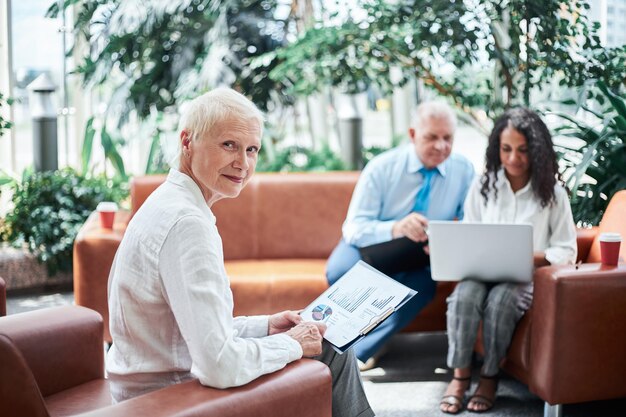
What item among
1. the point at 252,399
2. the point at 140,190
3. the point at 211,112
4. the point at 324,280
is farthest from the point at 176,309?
the point at 140,190

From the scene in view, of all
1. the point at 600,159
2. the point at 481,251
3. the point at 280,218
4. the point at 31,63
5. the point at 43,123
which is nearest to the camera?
the point at 481,251

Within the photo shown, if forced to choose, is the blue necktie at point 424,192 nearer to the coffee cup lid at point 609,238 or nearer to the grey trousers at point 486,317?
the grey trousers at point 486,317

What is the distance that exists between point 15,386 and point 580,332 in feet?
6.94

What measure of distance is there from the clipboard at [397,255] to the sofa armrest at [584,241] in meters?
0.63

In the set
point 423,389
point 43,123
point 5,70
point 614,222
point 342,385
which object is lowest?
point 423,389

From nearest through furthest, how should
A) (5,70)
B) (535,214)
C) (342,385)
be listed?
(342,385) < (535,214) < (5,70)

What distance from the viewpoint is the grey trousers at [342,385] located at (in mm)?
2320

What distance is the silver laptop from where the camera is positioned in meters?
3.40

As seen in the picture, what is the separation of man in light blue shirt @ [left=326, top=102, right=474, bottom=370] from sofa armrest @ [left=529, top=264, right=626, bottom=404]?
775 mm

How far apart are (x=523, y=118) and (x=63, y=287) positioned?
3.05 m

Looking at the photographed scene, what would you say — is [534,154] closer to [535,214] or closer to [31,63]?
[535,214]

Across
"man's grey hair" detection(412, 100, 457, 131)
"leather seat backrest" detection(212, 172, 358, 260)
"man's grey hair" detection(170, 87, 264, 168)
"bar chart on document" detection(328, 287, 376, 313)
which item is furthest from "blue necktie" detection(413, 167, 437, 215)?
"man's grey hair" detection(170, 87, 264, 168)

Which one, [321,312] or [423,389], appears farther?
[423,389]

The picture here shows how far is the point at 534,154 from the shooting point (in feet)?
12.0
